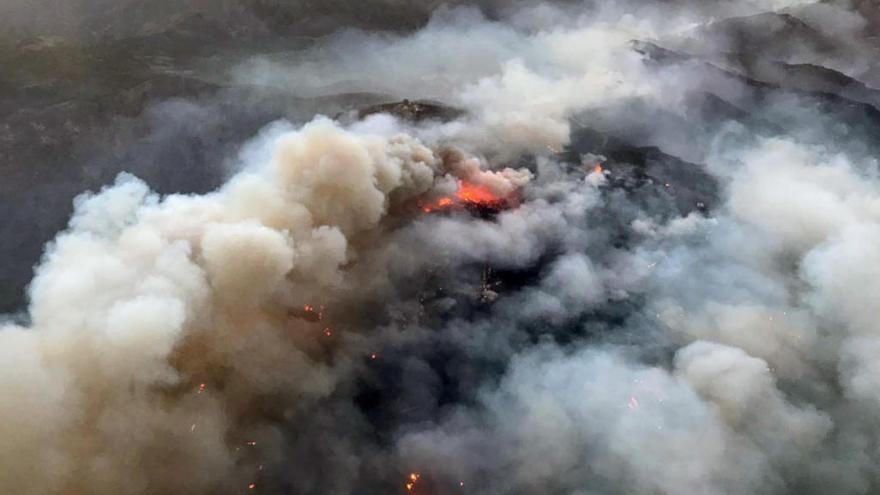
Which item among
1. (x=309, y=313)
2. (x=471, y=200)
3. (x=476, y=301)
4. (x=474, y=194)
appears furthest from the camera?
(x=474, y=194)

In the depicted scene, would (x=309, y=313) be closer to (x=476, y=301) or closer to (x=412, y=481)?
(x=476, y=301)

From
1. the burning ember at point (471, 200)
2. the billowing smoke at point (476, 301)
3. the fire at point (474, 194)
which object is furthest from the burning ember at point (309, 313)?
the fire at point (474, 194)

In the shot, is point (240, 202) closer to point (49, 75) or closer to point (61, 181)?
point (61, 181)

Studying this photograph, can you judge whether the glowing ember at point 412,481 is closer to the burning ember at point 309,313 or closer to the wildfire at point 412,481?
the wildfire at point 412,481

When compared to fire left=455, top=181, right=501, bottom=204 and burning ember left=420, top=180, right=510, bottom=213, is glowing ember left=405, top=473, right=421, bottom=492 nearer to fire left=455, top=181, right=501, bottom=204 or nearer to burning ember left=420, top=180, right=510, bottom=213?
burning ember left=420, top=180, right=510, bottom=213

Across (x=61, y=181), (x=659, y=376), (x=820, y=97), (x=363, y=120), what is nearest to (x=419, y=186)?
(x=363, y=120)

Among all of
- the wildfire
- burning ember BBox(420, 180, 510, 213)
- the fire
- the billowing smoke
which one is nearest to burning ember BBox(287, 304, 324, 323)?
the billowing smoke

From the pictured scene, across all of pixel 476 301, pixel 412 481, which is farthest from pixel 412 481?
pixel 476 301
